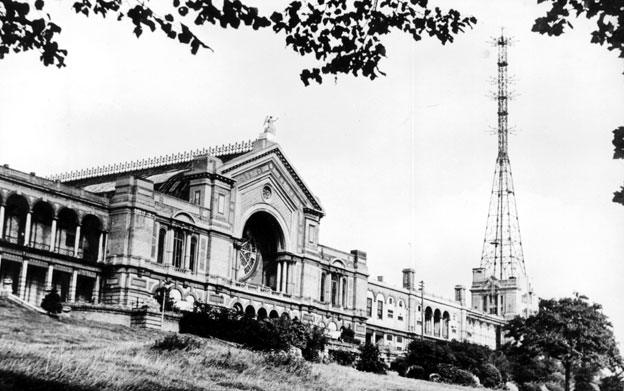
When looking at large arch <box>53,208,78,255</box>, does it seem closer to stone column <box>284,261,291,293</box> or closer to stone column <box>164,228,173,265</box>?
stone column <box>164,228,173,265</box>

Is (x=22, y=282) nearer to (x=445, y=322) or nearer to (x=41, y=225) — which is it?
(x=41, y=225)

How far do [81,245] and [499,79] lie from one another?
5781 cm

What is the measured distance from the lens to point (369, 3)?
14.0 m

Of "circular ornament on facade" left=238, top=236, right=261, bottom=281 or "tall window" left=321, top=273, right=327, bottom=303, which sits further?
"tall window" left=321, top=273, right=327, bottom=303

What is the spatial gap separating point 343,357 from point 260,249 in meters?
21.2

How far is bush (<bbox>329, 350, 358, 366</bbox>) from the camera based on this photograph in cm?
4912

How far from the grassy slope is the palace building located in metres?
16.7

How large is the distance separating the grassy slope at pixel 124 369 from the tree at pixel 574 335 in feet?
105

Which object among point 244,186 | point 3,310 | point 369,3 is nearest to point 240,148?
point 244,186

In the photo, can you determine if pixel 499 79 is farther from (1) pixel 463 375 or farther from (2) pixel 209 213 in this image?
(1) pixel 463 375

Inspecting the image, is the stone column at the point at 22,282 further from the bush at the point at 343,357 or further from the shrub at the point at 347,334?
the shrub at the point at 347,334

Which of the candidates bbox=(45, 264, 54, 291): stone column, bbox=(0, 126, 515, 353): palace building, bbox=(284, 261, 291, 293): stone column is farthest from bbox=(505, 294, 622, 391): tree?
bbox=(45, 264, 54, 291): stone column

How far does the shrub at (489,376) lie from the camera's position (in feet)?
184

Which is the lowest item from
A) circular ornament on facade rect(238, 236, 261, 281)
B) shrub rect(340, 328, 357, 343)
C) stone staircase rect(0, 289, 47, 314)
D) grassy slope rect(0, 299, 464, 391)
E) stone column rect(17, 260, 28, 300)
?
grassy slope rect(0, 299, 464, 391)
